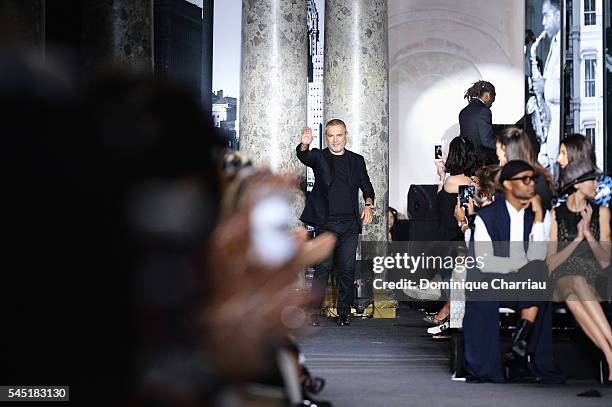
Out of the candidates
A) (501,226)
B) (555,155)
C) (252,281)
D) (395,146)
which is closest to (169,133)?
(252,281)

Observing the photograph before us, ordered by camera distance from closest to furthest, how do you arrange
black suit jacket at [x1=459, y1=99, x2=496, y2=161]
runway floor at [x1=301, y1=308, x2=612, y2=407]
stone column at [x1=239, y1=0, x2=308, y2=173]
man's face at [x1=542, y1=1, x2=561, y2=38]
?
runway floor at [x1=301, y1=308, x2=612, y2=407] < black suit jacket at [x1=459, y1=99, x2=496, y2=161] < man's face at [x1=542, y1=1, x2=561, y2=38] < stone column at [x1=239, y1=0, x2=308, y2=173]

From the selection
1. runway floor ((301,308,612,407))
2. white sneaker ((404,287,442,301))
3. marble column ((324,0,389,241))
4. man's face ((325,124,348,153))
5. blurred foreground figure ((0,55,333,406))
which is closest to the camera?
blurred foreground figure ((0,55,333,406))

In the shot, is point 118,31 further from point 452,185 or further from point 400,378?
point 400,378

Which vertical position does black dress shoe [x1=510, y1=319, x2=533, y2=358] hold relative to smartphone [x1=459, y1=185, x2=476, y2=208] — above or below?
below

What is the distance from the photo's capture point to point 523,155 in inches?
307

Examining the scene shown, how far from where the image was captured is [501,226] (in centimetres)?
741

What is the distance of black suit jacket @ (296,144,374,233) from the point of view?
11.0 m

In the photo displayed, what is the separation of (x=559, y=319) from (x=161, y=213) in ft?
24.1

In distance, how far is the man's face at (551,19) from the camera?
11.5m

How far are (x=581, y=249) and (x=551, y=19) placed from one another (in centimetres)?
452

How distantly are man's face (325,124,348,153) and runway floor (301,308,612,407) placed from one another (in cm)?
A: 163

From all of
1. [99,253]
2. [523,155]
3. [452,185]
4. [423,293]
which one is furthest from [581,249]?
[99,253]

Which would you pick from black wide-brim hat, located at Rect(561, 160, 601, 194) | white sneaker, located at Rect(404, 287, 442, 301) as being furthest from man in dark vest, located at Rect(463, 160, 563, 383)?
white sneaker, located at Rect(404, 287, 442, 301)

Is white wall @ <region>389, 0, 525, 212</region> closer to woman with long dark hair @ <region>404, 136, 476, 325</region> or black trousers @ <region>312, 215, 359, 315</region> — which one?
woman with long dark hair @ <region>404, 136, 476, 325</region>
